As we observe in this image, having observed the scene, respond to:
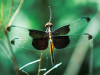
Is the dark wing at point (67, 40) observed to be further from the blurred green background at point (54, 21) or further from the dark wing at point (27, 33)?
the blurred green background at point (54, 21)

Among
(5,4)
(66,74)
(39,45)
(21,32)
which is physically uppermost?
(5,4)

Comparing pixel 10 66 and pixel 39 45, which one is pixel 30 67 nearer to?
pixel 10 66

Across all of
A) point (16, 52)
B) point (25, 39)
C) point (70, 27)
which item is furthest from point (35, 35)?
point (16, 52)

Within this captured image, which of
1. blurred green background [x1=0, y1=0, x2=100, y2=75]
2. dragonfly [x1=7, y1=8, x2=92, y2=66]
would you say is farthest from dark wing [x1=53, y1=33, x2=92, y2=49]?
blurred green background [x1=0, y1=0, x2=100, y2=75]

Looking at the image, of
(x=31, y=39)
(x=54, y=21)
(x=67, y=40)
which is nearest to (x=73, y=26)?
(x=67, y=40)

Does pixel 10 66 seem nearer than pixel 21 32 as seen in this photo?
No

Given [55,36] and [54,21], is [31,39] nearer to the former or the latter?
[55,36]

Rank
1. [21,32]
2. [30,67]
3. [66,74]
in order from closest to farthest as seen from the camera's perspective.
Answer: [21,32]
[66,74]
[30,67]

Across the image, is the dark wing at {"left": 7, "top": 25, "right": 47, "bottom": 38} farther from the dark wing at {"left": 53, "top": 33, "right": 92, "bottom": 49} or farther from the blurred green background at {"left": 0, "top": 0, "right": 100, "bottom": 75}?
the blurred green background at {"left": 0, "top": 0, "right": 100, "bottom": 75}
